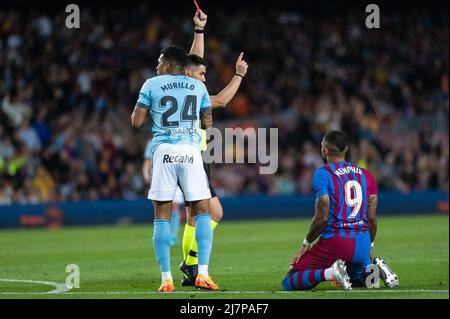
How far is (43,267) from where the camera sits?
12969 mm

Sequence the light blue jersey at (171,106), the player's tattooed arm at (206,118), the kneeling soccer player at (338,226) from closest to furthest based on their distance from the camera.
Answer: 1. the kneeling soccer player at (338,226)
2. the light blue jersey at (171,106)
3. the player's tattooed arm at (206,118)

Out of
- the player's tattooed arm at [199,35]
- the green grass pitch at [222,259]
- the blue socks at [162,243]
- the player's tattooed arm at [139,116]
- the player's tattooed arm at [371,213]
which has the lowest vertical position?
the green grass pitch at [222,259]

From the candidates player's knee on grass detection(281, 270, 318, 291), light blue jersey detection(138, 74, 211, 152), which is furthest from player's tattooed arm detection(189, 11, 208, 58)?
player's knee on grass detection(281, 270, 318, 291)

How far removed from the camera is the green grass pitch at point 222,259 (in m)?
9.21

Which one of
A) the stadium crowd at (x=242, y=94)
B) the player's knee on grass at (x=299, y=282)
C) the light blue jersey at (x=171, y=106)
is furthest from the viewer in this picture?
the stadium crowd at (x=242, y=94)

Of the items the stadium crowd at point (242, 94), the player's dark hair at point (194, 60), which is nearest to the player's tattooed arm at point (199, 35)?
the player's dark hair at point (194, 60)

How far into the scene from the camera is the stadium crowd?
2422 cm

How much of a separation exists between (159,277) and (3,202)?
502 inches

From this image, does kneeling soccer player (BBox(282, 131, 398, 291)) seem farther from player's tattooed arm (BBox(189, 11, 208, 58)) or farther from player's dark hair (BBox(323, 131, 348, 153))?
player's tattooed arm (BBox(189, 11, 208, 58))

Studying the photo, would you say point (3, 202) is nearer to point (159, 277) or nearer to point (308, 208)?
point (308, 208)

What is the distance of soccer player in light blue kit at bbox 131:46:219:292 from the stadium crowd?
14.5 metres

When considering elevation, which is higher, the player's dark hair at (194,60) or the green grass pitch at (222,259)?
the player's dark hair at (194,60)

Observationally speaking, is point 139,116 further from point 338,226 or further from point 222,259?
point 222,259

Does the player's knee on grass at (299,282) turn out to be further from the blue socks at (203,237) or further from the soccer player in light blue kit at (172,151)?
the blue socks at (203,237)
